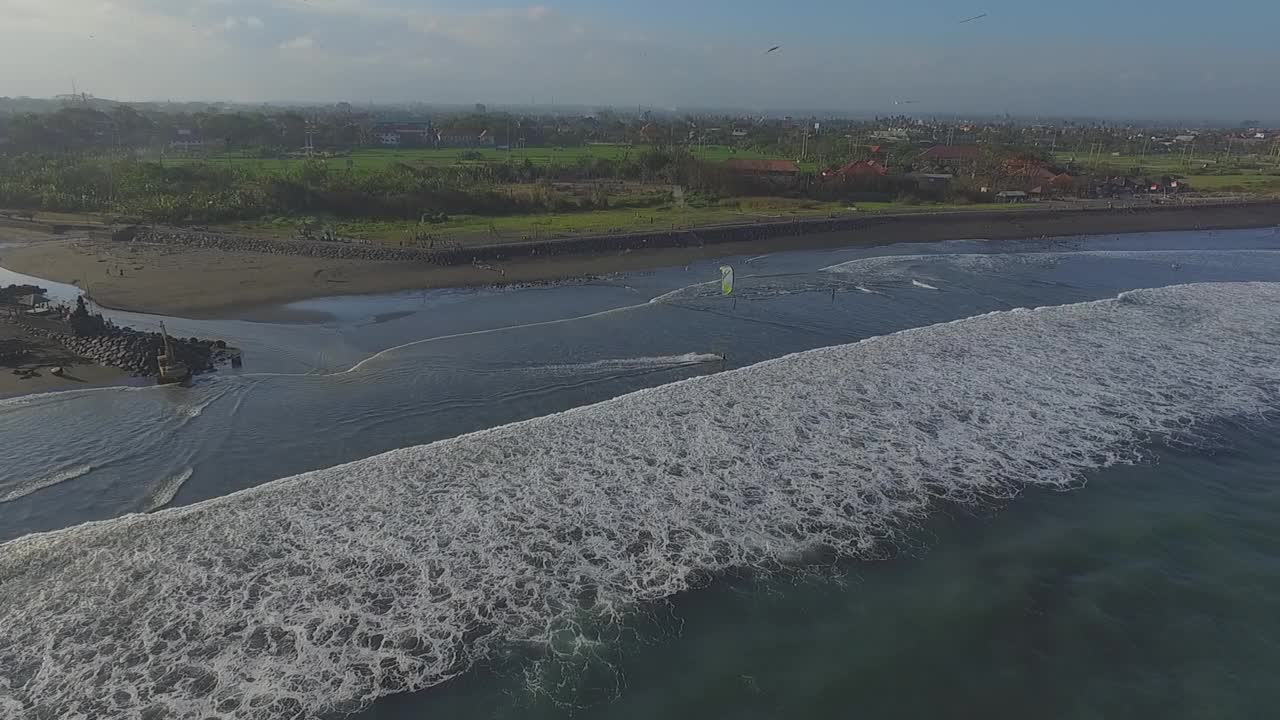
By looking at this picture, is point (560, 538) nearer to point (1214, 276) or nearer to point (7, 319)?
point (7, 319)

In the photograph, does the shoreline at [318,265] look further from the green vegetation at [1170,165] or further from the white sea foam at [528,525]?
the green vegetation at [1170,165]

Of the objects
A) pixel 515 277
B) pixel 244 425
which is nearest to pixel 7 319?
pixel 244 425

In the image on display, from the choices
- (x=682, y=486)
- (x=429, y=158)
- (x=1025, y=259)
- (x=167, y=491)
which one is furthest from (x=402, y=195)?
(x=1025, y=259)

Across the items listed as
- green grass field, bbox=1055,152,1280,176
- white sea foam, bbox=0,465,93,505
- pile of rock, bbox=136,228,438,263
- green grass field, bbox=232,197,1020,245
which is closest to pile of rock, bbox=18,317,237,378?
white sea foam, bbox=0,465,93,505

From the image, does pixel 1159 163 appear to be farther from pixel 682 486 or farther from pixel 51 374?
pixel 51 374

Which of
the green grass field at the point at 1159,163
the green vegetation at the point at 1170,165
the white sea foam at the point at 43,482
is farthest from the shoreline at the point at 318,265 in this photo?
the green grass field at the point at 1159,163

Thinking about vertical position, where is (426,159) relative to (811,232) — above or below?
above
